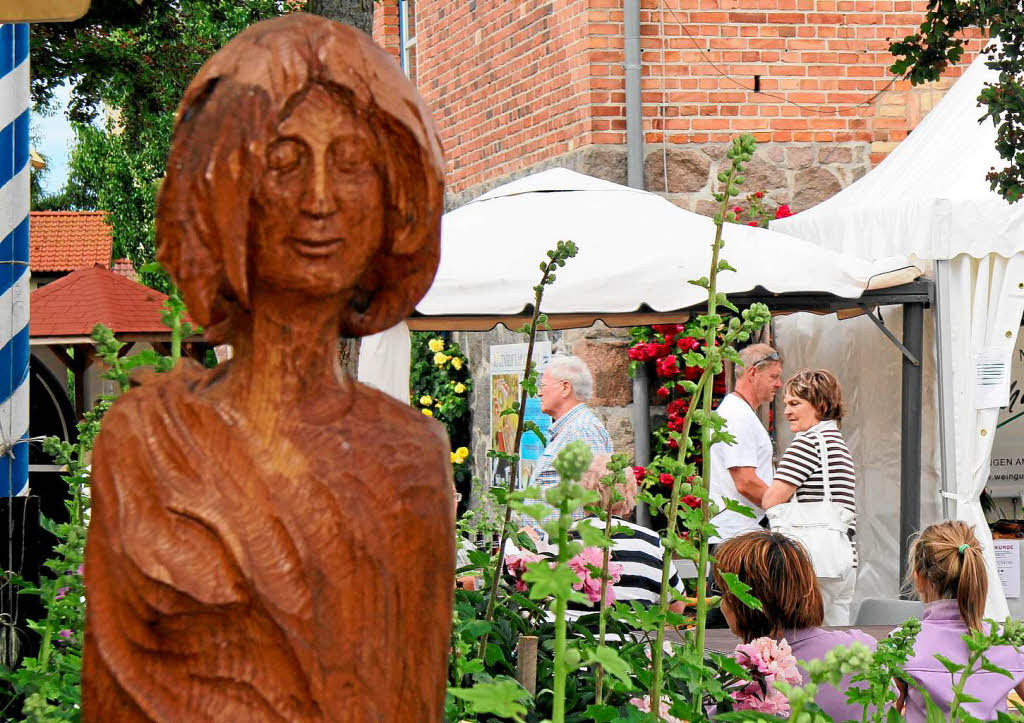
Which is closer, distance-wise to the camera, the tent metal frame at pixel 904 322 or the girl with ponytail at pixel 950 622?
the girl with ponytail at pixel 950 622

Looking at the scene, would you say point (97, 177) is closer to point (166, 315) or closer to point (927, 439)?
point (927, 439)

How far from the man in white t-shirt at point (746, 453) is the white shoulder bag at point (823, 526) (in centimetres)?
16

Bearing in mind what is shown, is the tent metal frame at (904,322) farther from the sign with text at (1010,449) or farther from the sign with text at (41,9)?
the sign with text at (41,9)

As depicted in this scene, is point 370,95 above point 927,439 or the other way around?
above

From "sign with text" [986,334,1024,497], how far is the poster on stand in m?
2.78

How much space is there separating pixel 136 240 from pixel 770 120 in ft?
36.1

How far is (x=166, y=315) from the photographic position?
5.76 feet

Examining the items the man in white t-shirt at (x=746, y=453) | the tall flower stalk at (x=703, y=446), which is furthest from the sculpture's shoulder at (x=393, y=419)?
the man in white t-shirt at (x=746, y=453)

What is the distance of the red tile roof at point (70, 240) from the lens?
31.7m

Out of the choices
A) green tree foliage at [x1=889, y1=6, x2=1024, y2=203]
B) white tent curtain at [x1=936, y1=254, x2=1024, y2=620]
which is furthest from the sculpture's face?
white tent curtain at [x1=936, y1=254, x2=1024, y2=620]

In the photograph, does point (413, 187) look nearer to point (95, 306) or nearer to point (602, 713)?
point (602, 713)

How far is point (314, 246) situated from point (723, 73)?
7321 mm

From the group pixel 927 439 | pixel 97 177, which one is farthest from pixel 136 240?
pixel 927 439

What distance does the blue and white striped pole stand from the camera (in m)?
3.15
